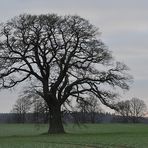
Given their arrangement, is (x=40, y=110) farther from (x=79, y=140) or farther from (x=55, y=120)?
(x=79, y=140)

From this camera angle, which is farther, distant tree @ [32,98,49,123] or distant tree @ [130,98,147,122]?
distant tree @ [130,98,147,122]

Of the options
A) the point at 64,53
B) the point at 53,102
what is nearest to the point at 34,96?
the point at 53,102

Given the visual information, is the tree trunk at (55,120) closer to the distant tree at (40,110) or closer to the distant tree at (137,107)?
the distant tree at (40,110)

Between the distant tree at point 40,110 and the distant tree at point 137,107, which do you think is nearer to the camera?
the distant tree at point 40,110

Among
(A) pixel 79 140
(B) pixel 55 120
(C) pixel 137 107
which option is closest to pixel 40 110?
(B) pixel 55 120

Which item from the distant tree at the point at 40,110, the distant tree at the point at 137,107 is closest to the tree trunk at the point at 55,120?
the distant tree at the point at 40,110

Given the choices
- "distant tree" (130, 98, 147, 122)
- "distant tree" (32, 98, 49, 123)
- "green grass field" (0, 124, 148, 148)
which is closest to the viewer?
"green grass field" (0, 124, 148, 148)

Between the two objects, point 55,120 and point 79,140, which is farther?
point 55,120

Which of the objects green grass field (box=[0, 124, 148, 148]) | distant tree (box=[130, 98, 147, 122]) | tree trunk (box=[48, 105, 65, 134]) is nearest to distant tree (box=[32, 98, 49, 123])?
tree trunk (box=[48, 105, 65, 134])

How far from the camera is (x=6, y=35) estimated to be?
59406 mm

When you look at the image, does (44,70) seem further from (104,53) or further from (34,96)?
(104,53)

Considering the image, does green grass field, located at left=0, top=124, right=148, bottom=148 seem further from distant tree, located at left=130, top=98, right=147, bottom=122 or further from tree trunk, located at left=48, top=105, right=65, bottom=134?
distant tree, located at left=130, top=98, right=147, bottom=122

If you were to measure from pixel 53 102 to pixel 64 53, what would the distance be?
6.08 m

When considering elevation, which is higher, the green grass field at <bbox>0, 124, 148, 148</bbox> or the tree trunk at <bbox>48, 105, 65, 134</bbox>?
the tree trunk at <bbox>48, 105, 65, 134</bbox>
